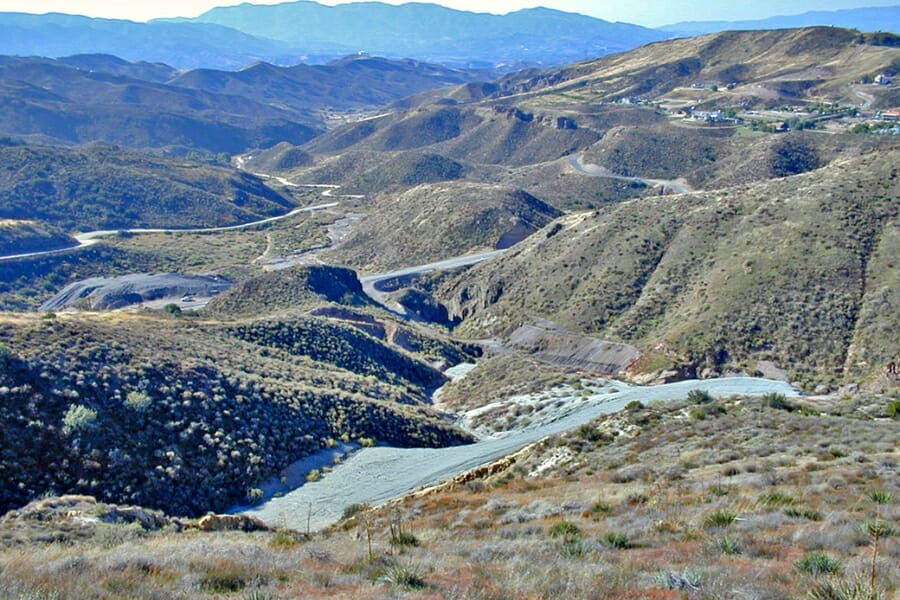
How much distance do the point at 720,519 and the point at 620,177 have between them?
9916 cm

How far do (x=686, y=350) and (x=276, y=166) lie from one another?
128661 millimetres

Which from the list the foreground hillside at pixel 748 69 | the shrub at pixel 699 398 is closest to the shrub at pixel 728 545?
the shrub at pixel 699 398

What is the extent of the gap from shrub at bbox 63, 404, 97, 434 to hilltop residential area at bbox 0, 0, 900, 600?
0.33ft

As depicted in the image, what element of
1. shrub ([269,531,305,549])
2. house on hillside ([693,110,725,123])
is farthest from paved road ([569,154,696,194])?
shrub ([269,531,305,549])

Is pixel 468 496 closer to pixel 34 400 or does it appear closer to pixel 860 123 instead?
pixel 34 400

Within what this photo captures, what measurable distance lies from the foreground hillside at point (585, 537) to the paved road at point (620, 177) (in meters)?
78.6

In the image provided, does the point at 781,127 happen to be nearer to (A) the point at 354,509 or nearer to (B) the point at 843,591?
(A) the point at 354,509

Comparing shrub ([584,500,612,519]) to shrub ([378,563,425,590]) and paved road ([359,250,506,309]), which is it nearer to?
shrub ([378,563,425,590])

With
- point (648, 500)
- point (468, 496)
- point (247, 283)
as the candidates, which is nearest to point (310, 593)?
point (648, 500)

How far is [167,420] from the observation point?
71.3 feet

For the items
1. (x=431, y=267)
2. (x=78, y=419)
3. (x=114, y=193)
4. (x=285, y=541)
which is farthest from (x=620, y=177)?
(x=285, y=541)

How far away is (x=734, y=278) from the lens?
41.3 m

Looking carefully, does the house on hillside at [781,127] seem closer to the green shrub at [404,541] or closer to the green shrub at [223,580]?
the green shrub at [404,541]

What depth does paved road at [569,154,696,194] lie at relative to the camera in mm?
95062
